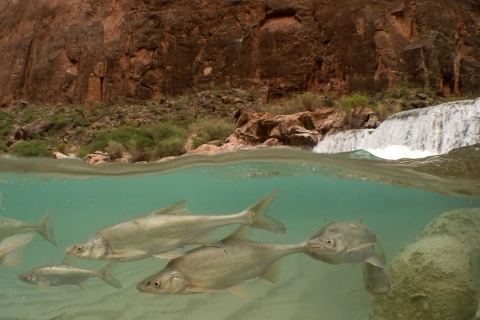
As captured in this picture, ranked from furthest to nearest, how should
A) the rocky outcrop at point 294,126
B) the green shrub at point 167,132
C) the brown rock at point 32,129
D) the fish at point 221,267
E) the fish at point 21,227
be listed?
the brown rock at point 32,129
the green shrub at point 167,132
the rocky outcrop at point 294,126
the fish at point 21,227
the fish at point 221,267

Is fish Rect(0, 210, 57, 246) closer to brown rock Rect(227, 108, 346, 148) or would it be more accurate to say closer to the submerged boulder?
the submerged boulder

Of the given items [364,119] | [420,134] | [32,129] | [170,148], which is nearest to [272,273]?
[420,134]

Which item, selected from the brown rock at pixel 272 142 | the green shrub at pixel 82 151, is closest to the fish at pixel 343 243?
the brown rock at pixel 272 142

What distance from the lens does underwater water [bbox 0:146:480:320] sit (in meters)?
7.45

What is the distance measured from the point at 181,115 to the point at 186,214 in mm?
24214

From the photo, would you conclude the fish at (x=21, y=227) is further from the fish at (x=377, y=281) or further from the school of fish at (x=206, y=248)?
the fish at (x=377, y=281)

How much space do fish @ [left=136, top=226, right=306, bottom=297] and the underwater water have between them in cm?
297

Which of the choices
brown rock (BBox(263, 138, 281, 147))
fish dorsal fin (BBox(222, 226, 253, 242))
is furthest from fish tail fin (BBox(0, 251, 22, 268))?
brown rock (BBox(263, 138, 281, 147))

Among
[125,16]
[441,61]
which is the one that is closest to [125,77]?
[125,16]

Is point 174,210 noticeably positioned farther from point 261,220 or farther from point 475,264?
point 475,264

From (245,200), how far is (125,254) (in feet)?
30.8

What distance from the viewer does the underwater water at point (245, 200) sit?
745 cm

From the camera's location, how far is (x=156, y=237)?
166 inches

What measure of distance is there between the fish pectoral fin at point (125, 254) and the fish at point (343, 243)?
1.41m
